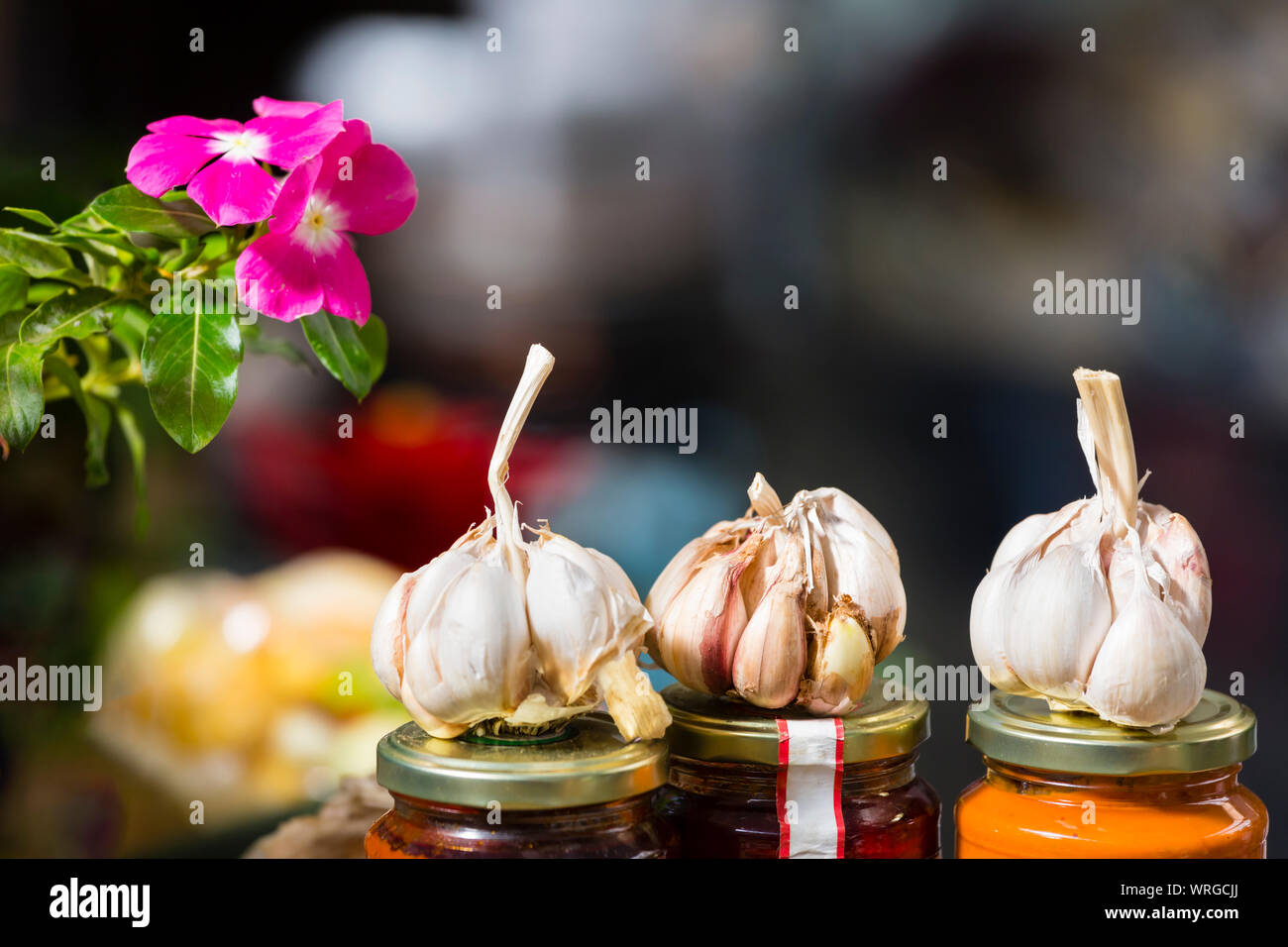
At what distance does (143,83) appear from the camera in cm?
99

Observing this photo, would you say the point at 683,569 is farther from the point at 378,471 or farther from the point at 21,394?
the point at 378,471

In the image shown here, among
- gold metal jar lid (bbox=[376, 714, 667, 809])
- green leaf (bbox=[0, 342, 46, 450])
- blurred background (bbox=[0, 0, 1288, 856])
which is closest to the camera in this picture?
gold metal jar lid (bbox=[376, 714, 667, 809])

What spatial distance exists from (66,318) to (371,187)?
170mm

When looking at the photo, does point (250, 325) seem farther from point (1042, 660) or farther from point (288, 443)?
point (1042, 660)

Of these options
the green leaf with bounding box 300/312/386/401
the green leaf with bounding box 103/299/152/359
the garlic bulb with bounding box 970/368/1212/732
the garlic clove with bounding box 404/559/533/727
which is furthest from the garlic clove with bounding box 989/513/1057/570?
the green leaf with bounding box 103/299/152/359

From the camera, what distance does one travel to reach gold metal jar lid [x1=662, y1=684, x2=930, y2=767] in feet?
1.83

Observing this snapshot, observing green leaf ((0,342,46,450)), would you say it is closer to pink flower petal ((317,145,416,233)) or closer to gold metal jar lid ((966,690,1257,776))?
pink flower petal ((317,145,416,233))

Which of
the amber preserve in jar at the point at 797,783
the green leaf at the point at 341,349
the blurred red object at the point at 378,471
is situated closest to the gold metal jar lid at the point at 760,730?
the amber preserve in jar at the point at 797,783

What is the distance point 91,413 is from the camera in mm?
713

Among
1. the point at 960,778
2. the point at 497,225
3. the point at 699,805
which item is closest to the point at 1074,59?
the point at 497,225

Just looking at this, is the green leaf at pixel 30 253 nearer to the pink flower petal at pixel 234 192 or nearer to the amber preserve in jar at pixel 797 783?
the pink flower petal at pixel 234 192

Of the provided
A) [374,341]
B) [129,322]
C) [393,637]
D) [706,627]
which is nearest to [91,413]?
[129,322]

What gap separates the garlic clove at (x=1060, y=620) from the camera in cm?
56

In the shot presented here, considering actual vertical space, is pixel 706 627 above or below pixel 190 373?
below
